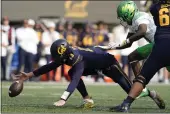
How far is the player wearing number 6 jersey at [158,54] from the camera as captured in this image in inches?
319

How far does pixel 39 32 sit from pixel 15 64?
121 cm

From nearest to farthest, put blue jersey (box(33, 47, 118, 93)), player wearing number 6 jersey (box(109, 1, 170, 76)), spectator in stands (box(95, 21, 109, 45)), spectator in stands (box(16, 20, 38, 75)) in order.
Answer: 1. blue jersey (box(33, 47, 118, 93))
2. player wearing number 6 jersey (box(109, 1, 170, 76))
3. spectator in stands (box(16, 20, 38, 75))
4. spectator in stands (box(95, 21, 109, 45))

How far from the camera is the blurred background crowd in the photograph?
58.0 feet

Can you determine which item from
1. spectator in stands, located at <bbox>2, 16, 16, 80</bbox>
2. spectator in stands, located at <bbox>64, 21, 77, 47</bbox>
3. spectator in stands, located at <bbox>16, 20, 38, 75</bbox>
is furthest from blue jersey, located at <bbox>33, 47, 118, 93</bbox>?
spectator in stands, located at <bbox>64, 21, 77, 47</bbox>

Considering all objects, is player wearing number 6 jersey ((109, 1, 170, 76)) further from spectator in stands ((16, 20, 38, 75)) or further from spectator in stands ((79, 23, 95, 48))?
spectator in stands ((79, 23, 95, 48))

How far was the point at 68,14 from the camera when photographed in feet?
68.9

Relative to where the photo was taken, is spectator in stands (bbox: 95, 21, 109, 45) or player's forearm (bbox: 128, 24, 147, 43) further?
spectator in stands (bbox: 95, 21, 109, 45)

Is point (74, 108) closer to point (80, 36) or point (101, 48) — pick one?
point (101, 48)

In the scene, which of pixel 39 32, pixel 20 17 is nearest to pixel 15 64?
pixel 39 32

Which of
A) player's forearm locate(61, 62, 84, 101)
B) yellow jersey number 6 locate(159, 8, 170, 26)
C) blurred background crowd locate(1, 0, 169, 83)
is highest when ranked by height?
yellow jersey number 6 locate(159, 8, 170, 26)

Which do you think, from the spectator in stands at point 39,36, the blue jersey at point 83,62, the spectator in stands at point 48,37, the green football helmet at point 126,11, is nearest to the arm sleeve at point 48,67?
→ the blue jersey at point 83,62

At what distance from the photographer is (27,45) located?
17594 millimetres

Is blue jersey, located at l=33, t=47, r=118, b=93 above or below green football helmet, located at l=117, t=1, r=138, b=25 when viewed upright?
below

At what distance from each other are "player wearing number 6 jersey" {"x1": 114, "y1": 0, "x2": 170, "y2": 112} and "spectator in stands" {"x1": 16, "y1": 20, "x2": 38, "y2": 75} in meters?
9.69
